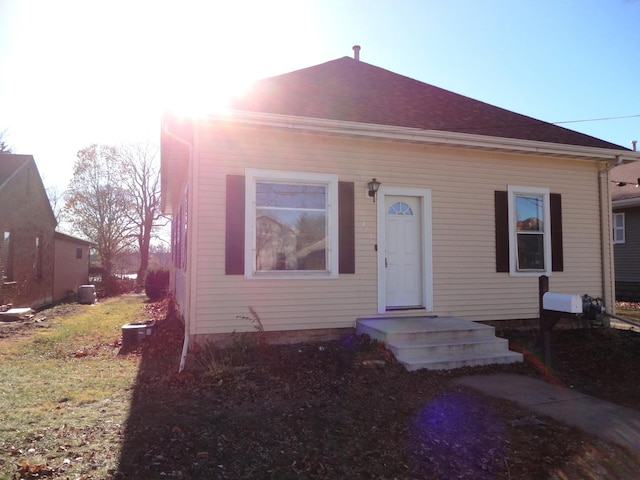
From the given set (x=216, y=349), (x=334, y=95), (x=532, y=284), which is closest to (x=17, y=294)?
(x=216, y=349)

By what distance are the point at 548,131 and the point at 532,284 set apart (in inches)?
124

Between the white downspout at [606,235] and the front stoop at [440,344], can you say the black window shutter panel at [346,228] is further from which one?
the white downspout at [606,235]

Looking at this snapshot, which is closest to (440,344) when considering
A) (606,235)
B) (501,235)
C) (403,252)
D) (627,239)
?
(403,252)

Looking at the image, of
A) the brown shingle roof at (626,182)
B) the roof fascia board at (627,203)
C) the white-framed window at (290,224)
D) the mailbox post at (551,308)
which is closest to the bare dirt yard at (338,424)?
the mailbox post at (551,308)

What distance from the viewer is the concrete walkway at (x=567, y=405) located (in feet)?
13.0

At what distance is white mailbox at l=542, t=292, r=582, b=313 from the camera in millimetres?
5777

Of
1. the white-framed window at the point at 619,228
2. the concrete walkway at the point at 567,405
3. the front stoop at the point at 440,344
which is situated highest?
the white-framed window at the point at 619,228

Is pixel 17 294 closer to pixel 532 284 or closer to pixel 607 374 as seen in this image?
pixel 532 284

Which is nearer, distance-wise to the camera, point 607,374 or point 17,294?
point 607,374

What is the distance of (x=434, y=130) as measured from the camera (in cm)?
757

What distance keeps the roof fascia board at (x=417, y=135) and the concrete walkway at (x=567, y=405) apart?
12.5 ft

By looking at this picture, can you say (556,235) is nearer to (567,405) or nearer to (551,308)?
(551,308)

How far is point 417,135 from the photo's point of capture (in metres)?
7.46

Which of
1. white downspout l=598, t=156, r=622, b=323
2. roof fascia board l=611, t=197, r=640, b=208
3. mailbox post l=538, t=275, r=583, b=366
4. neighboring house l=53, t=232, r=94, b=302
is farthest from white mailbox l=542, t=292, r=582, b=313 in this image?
neighboring house l=53, t=232, r=94, b=302
